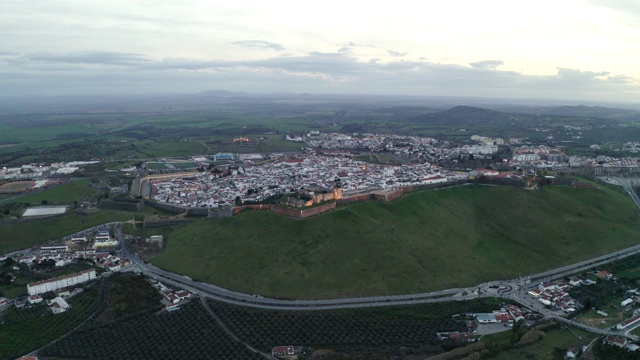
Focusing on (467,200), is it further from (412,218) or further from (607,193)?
(607,193)

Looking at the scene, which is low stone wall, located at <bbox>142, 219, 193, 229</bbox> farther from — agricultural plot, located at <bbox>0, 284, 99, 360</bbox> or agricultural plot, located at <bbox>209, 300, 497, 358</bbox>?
agricultural plot, located at <bbox>209, 300, 497, 358</bbox>

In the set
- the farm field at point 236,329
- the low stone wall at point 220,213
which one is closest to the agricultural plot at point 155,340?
the farm field at point 236,329

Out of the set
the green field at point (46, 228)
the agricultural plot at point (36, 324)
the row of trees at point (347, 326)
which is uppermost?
the green field at point (46, 228)

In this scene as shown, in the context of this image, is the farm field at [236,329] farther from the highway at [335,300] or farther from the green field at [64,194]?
the green field at [64,194]

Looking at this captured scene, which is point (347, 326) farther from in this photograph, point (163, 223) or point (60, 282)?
point (163, 223)

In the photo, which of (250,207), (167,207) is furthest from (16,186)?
(250,207)

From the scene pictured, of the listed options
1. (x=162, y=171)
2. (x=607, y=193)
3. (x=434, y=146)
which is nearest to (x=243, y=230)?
(x=162, y=171)

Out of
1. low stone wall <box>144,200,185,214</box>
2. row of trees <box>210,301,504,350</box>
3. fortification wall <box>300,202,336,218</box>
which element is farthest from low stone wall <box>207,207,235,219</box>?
row of trees <box>210,301,504,350</box>
